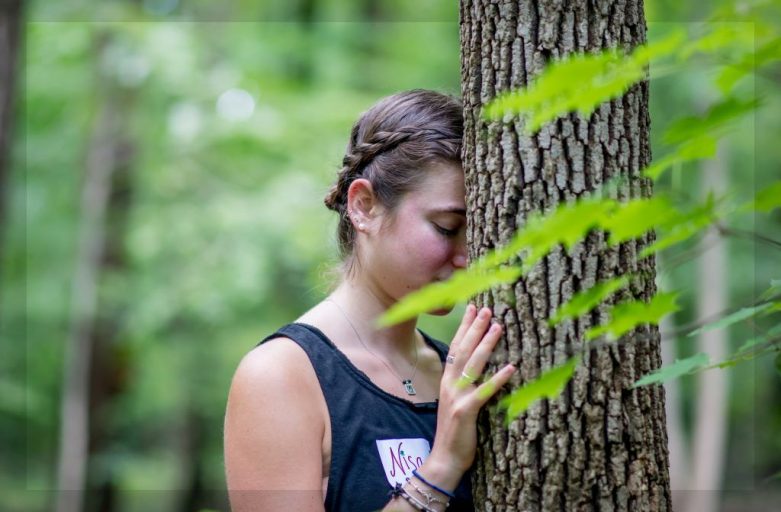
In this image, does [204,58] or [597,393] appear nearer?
[597,393]

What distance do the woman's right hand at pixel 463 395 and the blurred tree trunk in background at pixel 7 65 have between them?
147 inches

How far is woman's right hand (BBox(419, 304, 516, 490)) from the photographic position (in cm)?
182

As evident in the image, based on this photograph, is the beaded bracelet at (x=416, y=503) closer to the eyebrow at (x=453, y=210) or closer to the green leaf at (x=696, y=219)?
the eyebrow at (x=453, y=210)

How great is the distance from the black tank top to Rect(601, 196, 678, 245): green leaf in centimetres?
118

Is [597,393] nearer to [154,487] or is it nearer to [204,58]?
[204,58]

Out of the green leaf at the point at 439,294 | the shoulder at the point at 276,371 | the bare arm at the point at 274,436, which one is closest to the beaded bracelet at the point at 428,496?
the bare arm at the point at 274,436

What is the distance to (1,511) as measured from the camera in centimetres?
1241

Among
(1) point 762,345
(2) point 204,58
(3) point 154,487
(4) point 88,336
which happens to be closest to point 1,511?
(3) point 154,487

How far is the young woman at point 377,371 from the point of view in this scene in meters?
1.87

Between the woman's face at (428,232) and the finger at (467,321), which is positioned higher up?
the woman's face at (428,232)

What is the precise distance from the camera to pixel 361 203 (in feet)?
7.32

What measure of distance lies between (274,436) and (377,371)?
409 millimetres

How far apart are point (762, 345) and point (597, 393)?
0.41 meters

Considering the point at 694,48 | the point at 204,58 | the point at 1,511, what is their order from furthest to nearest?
the point at 1,511 < the point at 204,58 < the point at 694,48
